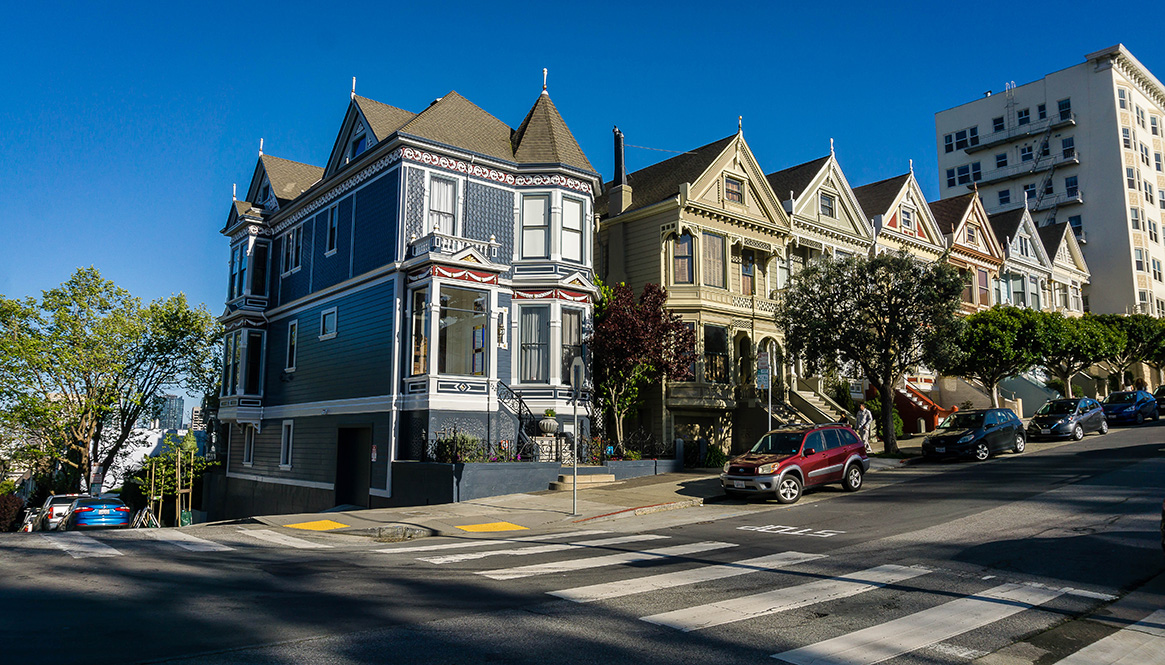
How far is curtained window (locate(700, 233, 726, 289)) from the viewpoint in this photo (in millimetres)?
29797

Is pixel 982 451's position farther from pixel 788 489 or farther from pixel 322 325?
pixel 322 325

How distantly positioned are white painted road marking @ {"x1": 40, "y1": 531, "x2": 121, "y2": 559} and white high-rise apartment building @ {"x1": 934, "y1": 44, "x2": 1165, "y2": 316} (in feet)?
210

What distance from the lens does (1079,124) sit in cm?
6228

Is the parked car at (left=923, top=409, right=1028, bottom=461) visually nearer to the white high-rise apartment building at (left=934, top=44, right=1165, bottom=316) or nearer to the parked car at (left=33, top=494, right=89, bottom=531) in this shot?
the parked car at (left=33, top=494, right=89, bottom=531)

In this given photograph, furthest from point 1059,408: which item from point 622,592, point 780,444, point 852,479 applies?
point 622,592

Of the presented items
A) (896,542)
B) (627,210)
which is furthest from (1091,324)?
(896,542)

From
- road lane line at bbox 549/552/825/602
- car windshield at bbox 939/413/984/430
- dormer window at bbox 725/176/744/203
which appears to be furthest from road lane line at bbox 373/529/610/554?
dormer window at bbox 725/176/744/203

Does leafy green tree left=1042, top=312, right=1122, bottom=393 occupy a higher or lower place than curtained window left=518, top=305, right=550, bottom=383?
higher

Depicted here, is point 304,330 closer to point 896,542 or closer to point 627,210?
point 627,210

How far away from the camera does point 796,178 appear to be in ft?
117

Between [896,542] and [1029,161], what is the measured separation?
214 feet

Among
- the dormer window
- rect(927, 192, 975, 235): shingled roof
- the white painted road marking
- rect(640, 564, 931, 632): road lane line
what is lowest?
rect(640, 564, 931, 632): road lane line

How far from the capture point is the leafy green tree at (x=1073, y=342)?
120ft

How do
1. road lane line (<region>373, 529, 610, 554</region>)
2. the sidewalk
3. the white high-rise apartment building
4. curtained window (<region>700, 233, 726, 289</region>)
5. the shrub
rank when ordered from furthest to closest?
the white high-rise apartment building < the shrub < curtained window (<region>700, 233, 726, 289</region>) < the sidewalk < road lane line (<region>373, 529, 610, 554</region>)
